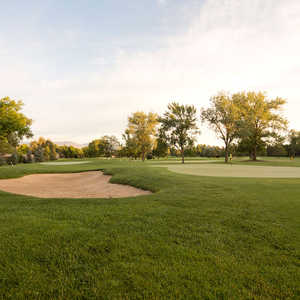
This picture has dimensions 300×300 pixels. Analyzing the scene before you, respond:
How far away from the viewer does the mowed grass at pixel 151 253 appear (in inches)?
85.7

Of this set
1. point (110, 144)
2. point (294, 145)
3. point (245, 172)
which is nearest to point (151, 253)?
point (245, 172)

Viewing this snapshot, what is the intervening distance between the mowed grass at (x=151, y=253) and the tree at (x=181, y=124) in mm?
32616

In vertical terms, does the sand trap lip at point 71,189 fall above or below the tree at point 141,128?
below

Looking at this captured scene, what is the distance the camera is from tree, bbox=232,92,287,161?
40094 millimetres

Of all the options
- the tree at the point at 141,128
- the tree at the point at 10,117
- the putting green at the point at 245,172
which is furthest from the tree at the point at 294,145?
the tree at the point at 10,117

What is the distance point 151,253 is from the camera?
115 inches

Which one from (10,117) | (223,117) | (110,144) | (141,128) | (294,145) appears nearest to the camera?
(10,117)

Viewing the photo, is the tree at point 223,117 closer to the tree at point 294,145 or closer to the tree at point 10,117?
the tree at point 10,117

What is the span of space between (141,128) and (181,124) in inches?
674

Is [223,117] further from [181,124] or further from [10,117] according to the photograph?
[10,117]

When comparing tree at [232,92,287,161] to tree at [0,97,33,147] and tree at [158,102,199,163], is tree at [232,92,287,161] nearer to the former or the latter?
tree at [158,102,199,163]

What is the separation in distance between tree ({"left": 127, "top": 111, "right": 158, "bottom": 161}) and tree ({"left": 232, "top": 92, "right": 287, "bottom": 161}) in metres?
22.8

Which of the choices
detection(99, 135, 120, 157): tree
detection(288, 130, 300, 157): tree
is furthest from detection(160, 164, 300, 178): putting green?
detection(99, 135, 120, 157): tree

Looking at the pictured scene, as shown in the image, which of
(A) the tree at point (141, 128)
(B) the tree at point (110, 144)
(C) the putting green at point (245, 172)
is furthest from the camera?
(B) the tree at point (110, 144)
